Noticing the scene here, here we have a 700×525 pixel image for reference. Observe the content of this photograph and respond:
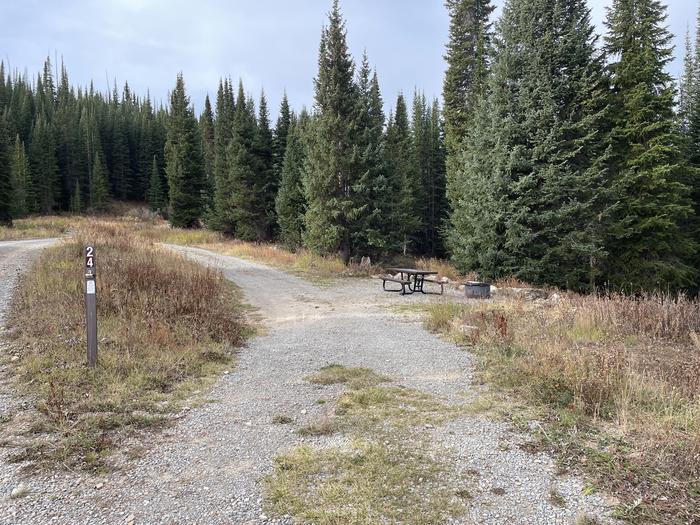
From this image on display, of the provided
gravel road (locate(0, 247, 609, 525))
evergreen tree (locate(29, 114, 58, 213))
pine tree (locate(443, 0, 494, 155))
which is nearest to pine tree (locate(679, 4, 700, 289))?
pine tree (locate(443, 0, 494, 155))

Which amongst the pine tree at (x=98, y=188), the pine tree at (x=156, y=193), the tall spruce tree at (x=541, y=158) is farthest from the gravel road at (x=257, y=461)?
the pine tree at (x=98, y=188)

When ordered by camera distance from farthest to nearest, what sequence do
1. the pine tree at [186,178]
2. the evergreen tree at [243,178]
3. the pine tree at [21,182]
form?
the pine tree at [21,182] < the pine tree at [186,178] < the evergreen tree at [243,178]

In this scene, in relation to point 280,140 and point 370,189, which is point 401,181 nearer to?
point 370,189

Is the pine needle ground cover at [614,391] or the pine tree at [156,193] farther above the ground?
the pine tree at [156,193]

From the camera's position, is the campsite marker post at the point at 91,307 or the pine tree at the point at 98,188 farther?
the pine tree at the point at 98,188

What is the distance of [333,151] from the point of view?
62.7ft

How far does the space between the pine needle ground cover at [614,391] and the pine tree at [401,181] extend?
41.6ft

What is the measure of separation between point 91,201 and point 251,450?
6876cm

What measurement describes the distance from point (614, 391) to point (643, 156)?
16.9 meters

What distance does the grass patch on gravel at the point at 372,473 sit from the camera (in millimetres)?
2949

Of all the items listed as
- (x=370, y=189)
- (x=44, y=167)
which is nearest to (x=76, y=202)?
(x=44, y=167)

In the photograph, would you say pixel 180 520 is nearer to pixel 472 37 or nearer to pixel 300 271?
pixel 300 271

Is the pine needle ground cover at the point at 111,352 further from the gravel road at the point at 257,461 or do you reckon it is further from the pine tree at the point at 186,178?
the pine tree at the point at 186,178

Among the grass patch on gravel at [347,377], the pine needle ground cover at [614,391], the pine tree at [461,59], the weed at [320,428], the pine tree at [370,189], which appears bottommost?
the grass patch on gravel at [347,377]
